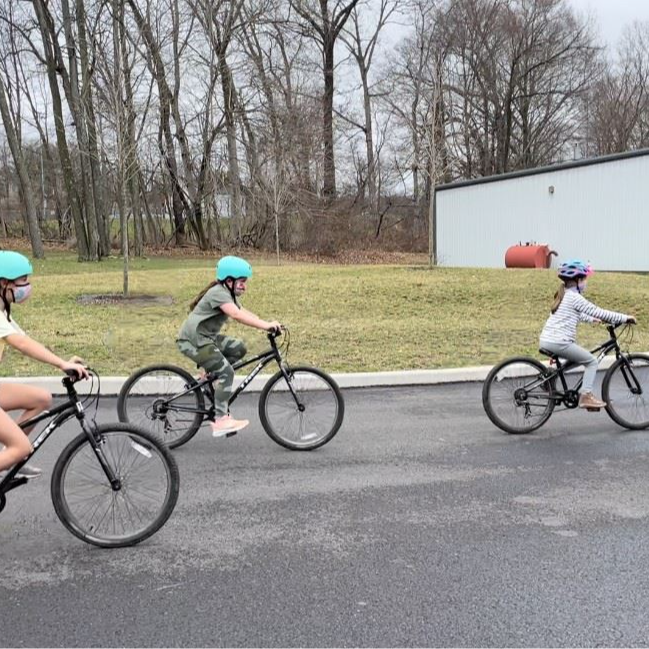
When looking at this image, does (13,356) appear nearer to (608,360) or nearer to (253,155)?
(608,360)

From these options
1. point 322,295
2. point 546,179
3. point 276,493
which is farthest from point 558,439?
point 546,179

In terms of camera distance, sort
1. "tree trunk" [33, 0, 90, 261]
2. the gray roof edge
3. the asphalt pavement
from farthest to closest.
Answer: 1. "tree trunk" [33, 0, 90, 261]
2. the gray roof edge
3. the asphalt pavement

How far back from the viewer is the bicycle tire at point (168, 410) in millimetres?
5840

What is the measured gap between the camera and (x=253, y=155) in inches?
1521

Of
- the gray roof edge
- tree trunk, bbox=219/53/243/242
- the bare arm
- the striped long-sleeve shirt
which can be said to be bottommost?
the striped long-sleeve shirt

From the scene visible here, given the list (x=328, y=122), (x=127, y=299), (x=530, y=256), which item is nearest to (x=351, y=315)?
(x=127, y=299)

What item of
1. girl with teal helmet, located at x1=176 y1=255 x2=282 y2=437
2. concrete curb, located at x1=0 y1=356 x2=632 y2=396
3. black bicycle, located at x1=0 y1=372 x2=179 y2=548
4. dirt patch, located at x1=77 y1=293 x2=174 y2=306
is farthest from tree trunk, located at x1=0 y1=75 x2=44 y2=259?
black bicycle, located at x1=0 y1=372 x2=179 y2=548

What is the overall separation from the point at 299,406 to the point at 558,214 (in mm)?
22289

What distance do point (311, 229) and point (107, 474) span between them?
35753 mm

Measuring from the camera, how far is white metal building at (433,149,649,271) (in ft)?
75.6

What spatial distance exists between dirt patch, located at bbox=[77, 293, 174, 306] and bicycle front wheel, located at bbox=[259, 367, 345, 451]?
367 inches

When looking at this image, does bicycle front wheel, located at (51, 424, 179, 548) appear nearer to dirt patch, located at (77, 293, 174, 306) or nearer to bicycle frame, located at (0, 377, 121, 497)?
bicycle frame, located at (0, 377, 121, 497)

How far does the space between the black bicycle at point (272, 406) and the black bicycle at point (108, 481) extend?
1815 millimetres

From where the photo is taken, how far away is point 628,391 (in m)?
6.37
